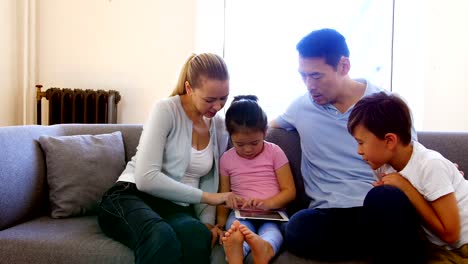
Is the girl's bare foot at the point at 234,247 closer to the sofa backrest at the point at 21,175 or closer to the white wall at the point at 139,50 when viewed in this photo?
the sofa backrest at the point at 21,175

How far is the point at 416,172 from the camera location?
1.20 metres

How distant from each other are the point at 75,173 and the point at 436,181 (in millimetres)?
1291

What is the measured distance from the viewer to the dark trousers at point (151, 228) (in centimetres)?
118

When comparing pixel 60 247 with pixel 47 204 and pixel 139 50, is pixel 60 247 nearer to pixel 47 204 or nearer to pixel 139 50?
pixel 47 204

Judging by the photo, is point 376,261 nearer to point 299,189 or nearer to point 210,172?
point 299,189

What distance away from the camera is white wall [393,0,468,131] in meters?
2.57

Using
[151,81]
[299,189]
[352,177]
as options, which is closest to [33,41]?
[151,81]

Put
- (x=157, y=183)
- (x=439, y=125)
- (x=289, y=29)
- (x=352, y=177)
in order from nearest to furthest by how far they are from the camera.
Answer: (x=157, y=183) → (x=352, y=177) → (x=439, y=125) → (x=289, y=29)

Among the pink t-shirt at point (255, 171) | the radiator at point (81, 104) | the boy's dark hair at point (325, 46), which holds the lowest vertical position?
the pink t-shirt at point (255, 171)

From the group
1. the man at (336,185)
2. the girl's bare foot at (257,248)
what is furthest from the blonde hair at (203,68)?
the girl's bare foot at (257,248)

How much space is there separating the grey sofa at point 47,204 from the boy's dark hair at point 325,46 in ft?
1.27

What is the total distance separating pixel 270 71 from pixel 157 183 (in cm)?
164

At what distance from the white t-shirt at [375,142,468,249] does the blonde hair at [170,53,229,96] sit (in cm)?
70

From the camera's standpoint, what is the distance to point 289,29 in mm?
2822
